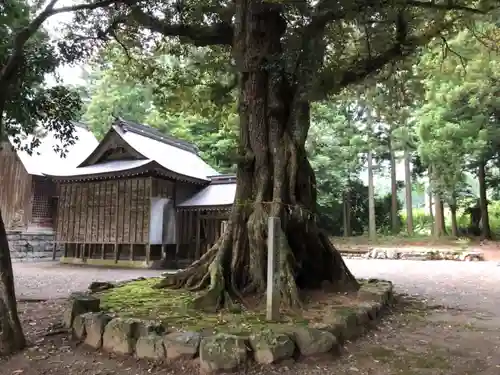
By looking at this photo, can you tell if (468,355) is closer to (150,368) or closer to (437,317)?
(437,317)

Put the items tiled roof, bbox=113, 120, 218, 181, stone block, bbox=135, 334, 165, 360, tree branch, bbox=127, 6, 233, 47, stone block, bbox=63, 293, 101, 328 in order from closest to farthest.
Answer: stone block, bbox=135, 334, 165, 360
stone block, bbox=63, 293, 101, 328
tree branch, bbox=127, 6, 233, 47
tiled roof, bbox=113, 120, 218, 181

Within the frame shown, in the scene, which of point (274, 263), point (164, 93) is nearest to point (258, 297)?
point (274, 263)

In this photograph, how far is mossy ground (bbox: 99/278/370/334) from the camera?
5.11 m

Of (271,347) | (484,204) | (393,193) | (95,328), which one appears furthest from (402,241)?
(95,328)

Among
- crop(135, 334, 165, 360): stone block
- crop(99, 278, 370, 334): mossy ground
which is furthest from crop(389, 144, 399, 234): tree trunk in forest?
crop(135, 334, 165, 360): stone block

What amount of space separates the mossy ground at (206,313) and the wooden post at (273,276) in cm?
14

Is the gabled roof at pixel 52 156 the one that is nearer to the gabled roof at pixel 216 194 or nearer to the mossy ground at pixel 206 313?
the gabled roof at pixel 216 194

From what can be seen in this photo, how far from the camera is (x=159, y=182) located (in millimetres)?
17078

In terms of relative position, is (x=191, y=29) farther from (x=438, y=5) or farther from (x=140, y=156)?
(x=140, y=156)

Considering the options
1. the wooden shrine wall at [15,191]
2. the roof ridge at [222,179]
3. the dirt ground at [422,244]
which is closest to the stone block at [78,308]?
the roof ridge at [222,179]

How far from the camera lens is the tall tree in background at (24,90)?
477 cm

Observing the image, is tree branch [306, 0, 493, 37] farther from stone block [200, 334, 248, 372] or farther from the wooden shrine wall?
the wooden shrine wall

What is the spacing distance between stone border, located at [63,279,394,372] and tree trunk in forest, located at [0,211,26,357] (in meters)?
0.70

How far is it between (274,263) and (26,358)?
3030 millimetres
